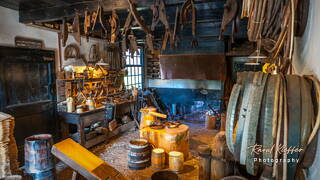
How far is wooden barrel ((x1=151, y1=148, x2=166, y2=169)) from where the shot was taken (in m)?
3.50

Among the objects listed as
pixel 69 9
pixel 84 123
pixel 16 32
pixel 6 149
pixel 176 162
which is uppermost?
pixel 69 9

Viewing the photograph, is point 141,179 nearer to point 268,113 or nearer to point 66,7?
point 268,113

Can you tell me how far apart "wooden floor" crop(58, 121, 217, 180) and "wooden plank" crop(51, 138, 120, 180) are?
1.65 metres

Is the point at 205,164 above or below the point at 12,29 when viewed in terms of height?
below

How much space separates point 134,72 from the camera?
7.84m

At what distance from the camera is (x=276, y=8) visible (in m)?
1.44

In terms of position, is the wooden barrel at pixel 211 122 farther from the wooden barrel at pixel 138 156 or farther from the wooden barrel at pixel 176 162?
the wooden barrel at pixel 138 156

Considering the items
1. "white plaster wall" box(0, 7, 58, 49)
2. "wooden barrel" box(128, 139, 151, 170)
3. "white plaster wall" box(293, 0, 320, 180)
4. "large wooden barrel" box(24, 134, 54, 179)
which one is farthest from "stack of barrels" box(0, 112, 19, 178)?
"white plaster wall" box(293, 0, 320, 180)

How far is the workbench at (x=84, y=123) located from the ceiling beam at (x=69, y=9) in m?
2.02

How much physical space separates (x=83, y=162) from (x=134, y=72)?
246 inches

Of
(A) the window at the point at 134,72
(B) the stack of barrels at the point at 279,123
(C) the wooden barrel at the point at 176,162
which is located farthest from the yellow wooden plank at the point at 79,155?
(A) the window at the point at 134,72

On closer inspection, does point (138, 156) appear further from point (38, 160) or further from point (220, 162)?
point (220, 162)

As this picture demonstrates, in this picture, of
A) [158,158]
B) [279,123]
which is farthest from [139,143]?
[279,123]

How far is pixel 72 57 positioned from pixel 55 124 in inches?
67.3
